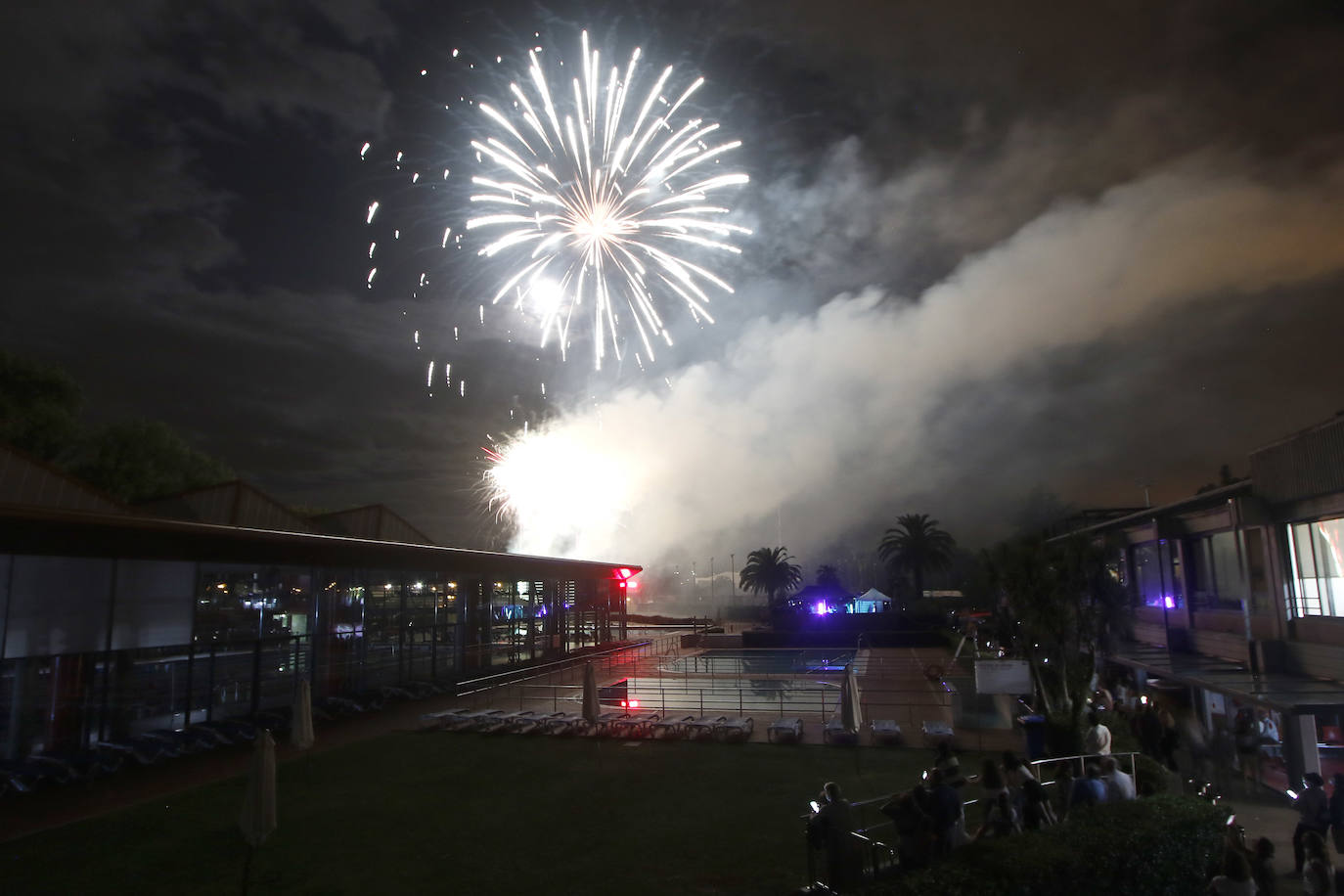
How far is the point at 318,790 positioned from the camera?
587 inches

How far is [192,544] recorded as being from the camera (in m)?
19.4

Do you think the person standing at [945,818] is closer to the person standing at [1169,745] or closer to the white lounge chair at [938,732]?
the person standing at [1169,745]

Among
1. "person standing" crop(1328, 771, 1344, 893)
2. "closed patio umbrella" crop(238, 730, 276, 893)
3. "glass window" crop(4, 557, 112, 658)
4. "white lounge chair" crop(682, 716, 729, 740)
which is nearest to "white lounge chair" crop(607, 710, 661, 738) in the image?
"white lounge chair" crop(682, 716, 729, 740)

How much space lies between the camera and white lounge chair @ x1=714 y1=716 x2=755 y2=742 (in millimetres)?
18562

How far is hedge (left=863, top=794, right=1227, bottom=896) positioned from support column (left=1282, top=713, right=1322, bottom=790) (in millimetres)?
6027

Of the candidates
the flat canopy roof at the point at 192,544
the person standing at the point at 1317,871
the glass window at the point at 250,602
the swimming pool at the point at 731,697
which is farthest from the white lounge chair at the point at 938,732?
the glass window at the point at 250,602

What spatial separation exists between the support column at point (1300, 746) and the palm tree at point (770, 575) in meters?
66.5

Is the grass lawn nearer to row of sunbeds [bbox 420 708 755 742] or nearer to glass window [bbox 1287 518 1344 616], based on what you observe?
row of sunbeds [bbox 420 708 755 742]

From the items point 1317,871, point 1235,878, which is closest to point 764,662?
point 1317,871

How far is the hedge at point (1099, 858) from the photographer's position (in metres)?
7.07

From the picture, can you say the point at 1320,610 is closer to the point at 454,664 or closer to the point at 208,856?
the point at 208,856

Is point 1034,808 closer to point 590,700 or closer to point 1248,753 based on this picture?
point 1248,753

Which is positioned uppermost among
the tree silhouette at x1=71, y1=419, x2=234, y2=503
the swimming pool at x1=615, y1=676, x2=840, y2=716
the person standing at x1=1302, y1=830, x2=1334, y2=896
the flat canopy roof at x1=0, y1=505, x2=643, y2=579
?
the tree silhouette at x1=71, y1=419, x2=234, y2=503

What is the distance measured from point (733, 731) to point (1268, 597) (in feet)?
44.3
